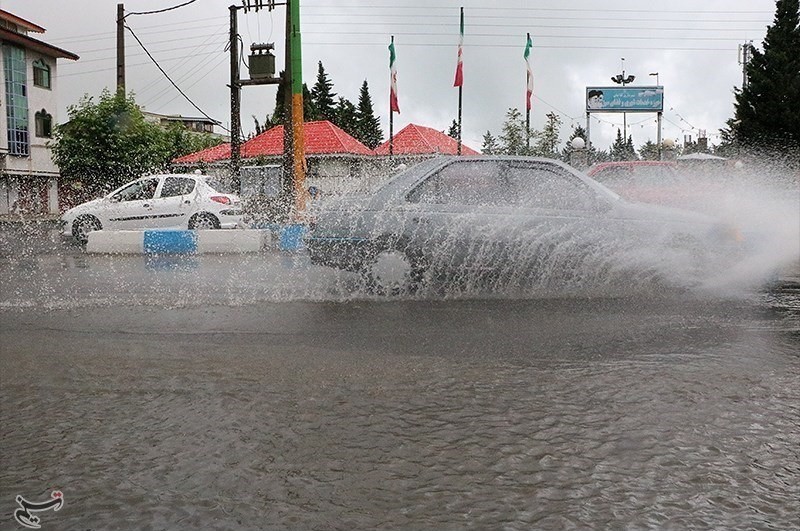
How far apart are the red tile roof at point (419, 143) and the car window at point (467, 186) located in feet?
100

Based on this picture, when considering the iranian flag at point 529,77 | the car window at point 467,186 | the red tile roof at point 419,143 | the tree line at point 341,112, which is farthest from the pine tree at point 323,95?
the car window at point 467,186

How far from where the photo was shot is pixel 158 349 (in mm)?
5121

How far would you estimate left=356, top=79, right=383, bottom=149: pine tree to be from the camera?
210 feet

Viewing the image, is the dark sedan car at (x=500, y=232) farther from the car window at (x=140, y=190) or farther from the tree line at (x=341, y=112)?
the tree line at (x=341, y=112)

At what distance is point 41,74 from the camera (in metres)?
43.5

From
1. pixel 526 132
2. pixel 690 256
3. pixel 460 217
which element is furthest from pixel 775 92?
pixel 460 217

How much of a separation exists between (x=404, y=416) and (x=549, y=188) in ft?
14.7

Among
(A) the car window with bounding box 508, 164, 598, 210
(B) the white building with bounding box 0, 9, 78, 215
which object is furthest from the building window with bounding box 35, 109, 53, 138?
(A) the car window with bounding box 508, 164, 598, 210

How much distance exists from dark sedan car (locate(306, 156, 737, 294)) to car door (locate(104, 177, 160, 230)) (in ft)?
31.7

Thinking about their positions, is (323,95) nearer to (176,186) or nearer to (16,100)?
(16,100)

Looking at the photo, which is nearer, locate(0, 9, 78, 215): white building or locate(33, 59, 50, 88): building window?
locate(0, 9, 78, 215): white building

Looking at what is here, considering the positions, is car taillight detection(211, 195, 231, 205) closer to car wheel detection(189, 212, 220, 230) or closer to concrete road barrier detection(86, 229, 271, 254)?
car wheel detection(189, 212, 220, 230)

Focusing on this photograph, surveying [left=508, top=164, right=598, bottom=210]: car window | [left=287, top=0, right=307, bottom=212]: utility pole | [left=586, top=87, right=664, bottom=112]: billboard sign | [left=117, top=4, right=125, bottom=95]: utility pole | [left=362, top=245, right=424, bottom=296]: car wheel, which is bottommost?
[left=362, top=245, right=424, bottom=296]: car wheel

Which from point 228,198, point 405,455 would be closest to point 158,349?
Result: point 405,455
